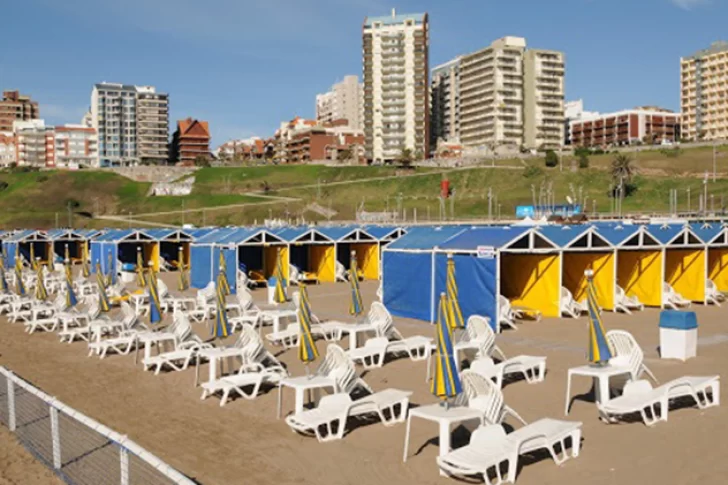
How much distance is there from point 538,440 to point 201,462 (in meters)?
3.78

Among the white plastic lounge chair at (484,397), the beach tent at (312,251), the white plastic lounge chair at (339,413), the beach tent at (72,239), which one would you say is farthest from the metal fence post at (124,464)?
the beach tent at (72,239)

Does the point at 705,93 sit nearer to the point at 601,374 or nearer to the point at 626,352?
the point at 626,352

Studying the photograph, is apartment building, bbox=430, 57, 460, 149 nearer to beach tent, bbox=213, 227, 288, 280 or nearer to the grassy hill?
the grassy hill

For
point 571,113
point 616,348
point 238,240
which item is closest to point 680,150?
point 571,113

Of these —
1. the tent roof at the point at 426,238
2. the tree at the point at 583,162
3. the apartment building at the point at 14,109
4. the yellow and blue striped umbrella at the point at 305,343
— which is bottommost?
the yellow and blue striped umbrella at the point at 305,343

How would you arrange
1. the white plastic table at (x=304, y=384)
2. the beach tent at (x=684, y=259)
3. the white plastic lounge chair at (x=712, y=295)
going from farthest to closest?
the white plastic lounge chair at (x=712, y=295) → the beach tent at (x=684, y=259) → the white plastic table at (x=304, y=384)

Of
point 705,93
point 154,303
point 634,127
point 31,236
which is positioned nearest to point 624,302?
point 154,303

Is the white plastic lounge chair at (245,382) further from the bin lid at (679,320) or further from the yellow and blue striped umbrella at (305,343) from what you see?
the bin lid at (679,320)

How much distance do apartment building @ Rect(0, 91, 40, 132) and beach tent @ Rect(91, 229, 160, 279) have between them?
131484 mm

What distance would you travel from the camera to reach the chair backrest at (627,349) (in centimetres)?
984

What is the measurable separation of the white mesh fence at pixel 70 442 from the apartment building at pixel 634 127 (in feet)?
411

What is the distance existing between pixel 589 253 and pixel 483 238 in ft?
13.1

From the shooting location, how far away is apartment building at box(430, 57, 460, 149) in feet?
446

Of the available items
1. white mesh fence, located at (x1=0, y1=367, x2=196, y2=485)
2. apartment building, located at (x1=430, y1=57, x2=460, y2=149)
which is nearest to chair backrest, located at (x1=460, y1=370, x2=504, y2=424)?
white mesh fence, located at (x1=0, y1=367, x2=196, y2=485)
